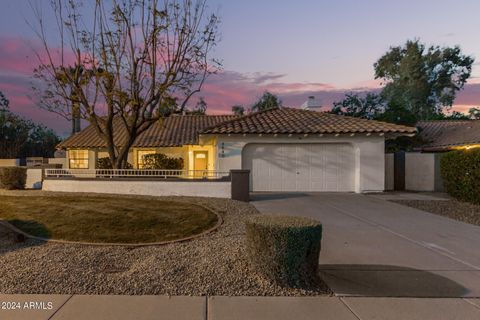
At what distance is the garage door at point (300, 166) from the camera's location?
17000 mm

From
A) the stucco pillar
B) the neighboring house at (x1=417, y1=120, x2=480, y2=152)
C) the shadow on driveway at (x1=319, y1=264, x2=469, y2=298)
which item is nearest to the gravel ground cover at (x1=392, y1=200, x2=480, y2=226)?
the shadow on driveway at (x1=319, y1=264, x2=469, y2=298)

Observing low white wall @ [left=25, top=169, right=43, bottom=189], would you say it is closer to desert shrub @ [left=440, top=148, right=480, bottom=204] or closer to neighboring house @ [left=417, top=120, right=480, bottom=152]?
desert shrub @ [left=440, top=148, right=480, bottom=204]

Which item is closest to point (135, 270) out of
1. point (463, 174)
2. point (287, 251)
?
point (287, 251)

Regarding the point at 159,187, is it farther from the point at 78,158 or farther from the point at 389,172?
the point at 78,158

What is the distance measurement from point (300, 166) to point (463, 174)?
6680 millimetres

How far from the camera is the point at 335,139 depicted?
17062 millimetres

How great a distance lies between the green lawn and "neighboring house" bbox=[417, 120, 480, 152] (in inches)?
714

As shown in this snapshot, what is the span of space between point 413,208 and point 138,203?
9.53 meters

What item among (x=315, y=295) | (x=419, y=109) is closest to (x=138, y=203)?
(x=315, y=295)

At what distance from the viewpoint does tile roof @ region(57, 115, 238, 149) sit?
23.7m

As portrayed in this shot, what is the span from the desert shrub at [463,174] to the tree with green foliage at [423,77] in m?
34.2

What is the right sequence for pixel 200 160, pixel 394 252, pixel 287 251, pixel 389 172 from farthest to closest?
pixel 200 160 < pixel 389 172 < pixel 394 252 < pixel 287 251

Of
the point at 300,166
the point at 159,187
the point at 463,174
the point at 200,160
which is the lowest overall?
the point at 159,187

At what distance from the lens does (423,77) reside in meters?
47.9
